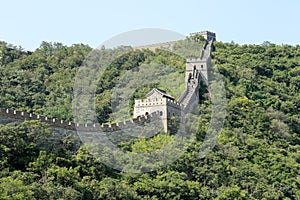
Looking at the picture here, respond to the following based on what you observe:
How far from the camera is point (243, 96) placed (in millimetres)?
53500

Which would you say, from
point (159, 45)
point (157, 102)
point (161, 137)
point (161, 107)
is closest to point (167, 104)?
point (161, 107)

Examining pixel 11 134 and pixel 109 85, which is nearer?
pixel 11 134

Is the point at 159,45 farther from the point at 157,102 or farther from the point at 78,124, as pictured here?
the point at 78,124

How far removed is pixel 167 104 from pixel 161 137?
93.4 inches

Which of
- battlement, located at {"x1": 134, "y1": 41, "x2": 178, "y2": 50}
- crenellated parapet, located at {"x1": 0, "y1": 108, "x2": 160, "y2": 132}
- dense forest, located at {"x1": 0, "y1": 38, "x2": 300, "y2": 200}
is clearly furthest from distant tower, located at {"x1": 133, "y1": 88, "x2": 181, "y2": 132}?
battlement, located at {"x1": 134, "y1": 41, "x2": 178, "y2": 50}

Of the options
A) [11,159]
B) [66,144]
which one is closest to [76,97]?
[66,144]

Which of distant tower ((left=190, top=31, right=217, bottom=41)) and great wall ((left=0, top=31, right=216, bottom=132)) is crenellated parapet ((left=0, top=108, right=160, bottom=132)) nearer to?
great wall ((left=0, top=31, right=216, bottom=132))

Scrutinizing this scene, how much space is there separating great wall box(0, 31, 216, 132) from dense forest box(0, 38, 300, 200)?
0.59 meters

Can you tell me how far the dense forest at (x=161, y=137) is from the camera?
33656mm

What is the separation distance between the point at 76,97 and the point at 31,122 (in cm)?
1751

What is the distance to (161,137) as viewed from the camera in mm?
41031

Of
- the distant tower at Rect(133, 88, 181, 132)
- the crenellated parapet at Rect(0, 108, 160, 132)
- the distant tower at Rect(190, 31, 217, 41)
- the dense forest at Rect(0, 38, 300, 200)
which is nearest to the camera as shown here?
the dense forest at Rect(0, 38, 300, 200)

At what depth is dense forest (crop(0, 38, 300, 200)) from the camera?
1325 inches

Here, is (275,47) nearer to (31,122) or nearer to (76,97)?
(76,97)
